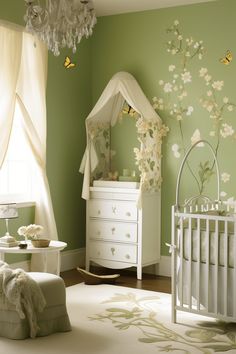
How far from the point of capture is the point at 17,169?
5727mm

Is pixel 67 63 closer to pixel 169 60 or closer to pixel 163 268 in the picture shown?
pixel 169 60

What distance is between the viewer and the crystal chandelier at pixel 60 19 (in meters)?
3.39

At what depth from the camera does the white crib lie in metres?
4.09

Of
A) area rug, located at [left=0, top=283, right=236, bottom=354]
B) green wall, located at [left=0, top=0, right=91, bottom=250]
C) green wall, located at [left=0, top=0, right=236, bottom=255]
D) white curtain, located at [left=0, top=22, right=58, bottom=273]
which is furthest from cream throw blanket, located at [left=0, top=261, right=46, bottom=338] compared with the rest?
green wall, located at [left=0, top=0, right=236, bottom=255]

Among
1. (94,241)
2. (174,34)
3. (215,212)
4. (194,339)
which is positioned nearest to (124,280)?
(94,241)

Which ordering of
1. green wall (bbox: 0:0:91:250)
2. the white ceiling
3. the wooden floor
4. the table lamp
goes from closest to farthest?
the table lamp → the wooden floor → the white ceiling → green wall (bbox: 0:0:91:250)

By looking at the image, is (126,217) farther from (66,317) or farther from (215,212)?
(66,317)

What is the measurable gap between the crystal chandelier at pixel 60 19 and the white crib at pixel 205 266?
1.35 metres

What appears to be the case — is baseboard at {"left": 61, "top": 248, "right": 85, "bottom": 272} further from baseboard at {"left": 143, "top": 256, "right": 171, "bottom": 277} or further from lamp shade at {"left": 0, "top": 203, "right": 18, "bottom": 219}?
lamp shade at {"left": 0, "top": 203, "right": 18, "bottom": 219}

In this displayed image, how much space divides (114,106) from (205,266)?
101 inches

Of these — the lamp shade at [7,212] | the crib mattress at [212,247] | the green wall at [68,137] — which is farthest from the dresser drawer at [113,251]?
the crib mattress at [212,247]

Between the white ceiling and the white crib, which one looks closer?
the white crib

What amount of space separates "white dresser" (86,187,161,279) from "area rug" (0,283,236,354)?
0.80 meters

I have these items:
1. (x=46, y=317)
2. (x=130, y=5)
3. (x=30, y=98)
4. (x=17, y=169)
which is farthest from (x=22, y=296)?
(x=130, y=5)
